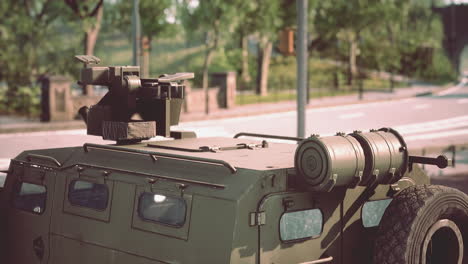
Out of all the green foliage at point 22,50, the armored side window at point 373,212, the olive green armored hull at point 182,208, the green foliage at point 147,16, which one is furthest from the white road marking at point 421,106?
the armored side window at point 373,212

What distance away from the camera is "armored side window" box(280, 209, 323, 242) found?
5750 mm

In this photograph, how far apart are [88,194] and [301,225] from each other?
1920mm

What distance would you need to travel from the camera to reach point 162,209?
619 cm

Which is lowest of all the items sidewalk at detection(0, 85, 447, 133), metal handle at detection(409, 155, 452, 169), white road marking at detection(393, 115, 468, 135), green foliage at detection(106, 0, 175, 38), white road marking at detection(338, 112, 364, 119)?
white road marking at detection(393, 115, 468, 135)

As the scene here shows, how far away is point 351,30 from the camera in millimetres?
57938

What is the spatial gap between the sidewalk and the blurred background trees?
7.26 feet

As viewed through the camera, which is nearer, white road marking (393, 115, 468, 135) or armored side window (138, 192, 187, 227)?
armored side window (138, 192, 187, 227)

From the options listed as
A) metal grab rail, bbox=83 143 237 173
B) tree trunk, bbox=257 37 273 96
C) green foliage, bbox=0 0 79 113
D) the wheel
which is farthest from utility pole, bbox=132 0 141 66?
the wheel

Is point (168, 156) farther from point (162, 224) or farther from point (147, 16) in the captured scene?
point (147, 16)

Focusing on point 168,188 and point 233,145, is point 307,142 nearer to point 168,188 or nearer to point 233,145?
point 168,188

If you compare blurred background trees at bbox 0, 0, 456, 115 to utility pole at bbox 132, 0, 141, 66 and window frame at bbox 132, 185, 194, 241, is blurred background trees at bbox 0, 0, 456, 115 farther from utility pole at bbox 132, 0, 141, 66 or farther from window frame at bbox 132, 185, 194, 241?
window frame at bbox 132, 185, 194, 241

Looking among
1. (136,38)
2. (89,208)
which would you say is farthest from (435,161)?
(136,38)

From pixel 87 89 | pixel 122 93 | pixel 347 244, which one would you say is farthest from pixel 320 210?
pixel 87 89

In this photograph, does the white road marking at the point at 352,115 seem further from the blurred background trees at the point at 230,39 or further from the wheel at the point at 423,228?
the wheel at the point at 423,228
